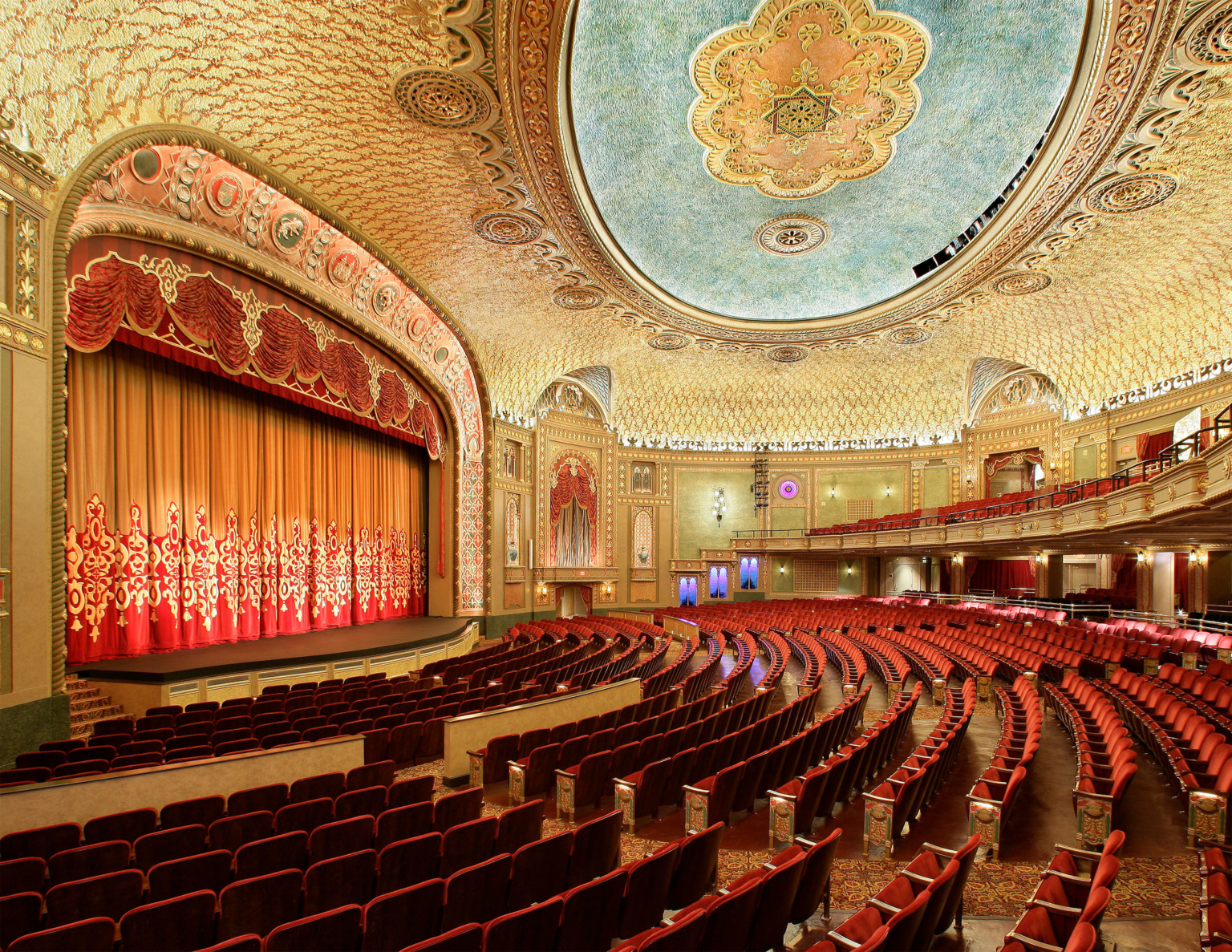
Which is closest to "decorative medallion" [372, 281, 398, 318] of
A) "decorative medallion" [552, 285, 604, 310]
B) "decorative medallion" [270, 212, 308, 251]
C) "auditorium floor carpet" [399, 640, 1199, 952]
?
"decorative medallion" [270, 212, 308, 251]

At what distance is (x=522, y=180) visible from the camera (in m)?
11.3

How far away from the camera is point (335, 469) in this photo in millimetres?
14633

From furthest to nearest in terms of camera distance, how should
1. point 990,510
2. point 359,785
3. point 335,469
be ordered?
1. point 990,510
2. point 335,469
3. point 359,785

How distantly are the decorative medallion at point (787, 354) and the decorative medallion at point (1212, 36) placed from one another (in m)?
12.8

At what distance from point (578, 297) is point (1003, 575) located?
18.7 meters

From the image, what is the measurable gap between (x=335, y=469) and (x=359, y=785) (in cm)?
1091

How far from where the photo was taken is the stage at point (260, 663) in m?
8.34

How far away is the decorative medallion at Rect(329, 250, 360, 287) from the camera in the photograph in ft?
40.5

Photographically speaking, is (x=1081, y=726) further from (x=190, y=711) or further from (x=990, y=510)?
(x=990, y=510)

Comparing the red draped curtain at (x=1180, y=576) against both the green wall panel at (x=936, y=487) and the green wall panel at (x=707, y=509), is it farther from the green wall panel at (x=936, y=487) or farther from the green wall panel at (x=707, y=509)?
the green wall panel at (x=707, y=509)

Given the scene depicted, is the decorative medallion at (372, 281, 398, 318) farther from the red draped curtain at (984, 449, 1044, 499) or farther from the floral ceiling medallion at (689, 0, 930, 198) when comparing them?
the red draped curtain at (984, 449, 1044, 499)

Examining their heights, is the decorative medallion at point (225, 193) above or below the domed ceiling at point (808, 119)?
below

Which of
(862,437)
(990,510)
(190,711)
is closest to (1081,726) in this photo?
(190,711)

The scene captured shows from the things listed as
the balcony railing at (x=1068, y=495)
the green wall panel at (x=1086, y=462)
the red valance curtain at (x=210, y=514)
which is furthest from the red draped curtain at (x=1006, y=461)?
the red valance curtain at (x=210, y=514)
